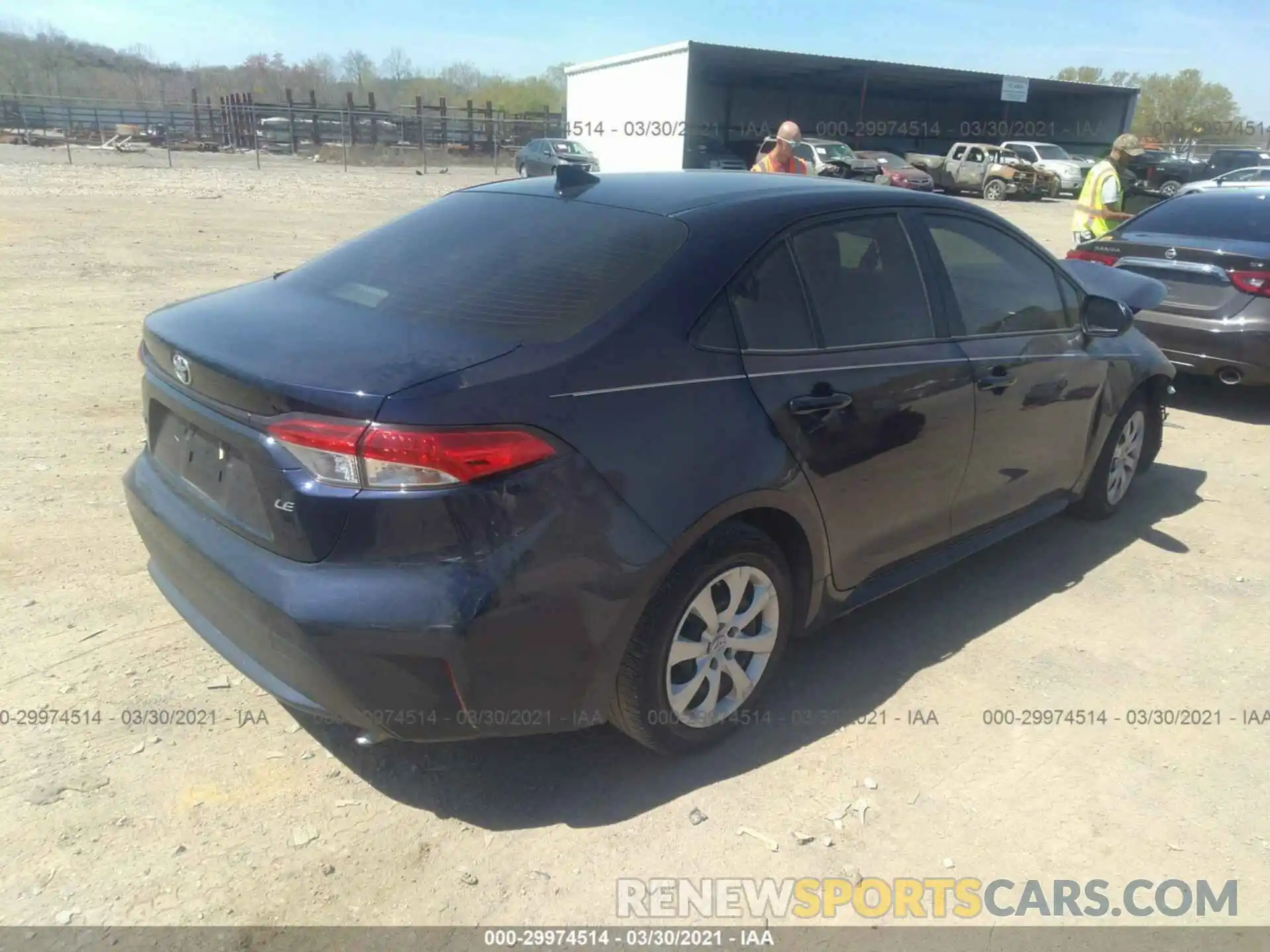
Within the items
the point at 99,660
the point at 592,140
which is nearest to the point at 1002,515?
the point at 99,660

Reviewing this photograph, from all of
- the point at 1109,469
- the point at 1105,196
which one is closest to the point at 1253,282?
the point at 1105,196

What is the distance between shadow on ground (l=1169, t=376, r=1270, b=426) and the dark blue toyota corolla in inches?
177

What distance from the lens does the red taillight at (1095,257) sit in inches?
297

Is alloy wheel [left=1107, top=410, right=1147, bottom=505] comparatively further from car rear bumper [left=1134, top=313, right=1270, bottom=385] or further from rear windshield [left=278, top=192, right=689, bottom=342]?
rear windshield [left=278, top=192, right=689, bottom=342]

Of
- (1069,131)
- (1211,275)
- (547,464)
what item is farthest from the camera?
(1069,131)

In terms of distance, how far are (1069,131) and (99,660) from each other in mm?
56382

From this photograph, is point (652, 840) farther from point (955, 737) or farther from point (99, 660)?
point (99, 660)

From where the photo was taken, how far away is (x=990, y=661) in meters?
3.70

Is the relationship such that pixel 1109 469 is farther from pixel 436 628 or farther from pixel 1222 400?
pixel 436 628

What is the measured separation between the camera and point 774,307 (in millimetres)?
3047

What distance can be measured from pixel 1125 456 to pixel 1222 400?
348 cm

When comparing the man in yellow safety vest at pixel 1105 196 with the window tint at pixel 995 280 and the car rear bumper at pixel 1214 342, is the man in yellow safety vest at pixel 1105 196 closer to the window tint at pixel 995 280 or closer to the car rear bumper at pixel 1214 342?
the car rear bumper at pixel 1214 342

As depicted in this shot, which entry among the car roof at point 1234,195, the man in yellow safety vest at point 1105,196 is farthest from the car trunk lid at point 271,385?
the man in yellow safety vest at point 1105,196

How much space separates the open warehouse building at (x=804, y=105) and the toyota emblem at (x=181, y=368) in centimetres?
3052
